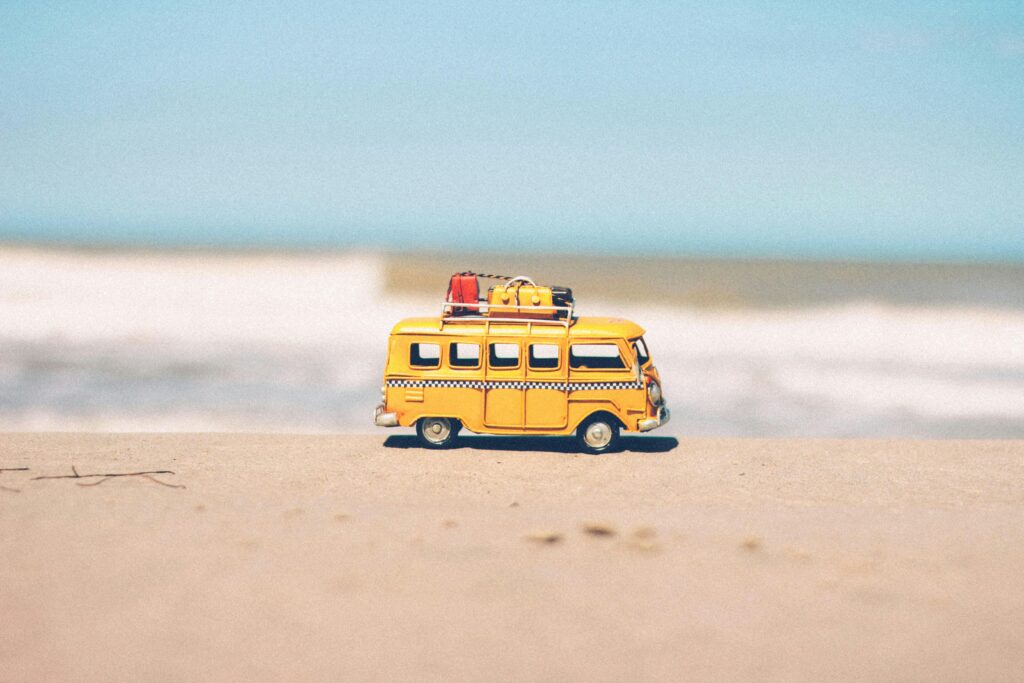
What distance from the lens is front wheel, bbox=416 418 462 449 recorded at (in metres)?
12.3

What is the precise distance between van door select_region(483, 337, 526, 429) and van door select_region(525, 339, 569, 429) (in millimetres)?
115

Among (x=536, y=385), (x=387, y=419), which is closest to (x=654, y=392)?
(x=536, y=385)

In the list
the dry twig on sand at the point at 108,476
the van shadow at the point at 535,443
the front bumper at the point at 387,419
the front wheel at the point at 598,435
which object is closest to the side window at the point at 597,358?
the front wheel at the point at 598,435

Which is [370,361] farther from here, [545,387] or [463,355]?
[545,387]

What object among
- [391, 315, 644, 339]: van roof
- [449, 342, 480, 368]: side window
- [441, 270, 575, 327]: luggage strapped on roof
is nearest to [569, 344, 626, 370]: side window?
[391, 315, 644, 339]: van roof

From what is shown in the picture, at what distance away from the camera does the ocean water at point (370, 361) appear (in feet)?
50.5

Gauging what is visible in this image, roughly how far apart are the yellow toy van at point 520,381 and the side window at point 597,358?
13 millimetres

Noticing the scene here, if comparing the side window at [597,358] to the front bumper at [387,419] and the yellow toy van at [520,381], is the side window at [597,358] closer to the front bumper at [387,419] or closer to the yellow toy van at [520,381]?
the yellow toy van at [520,381]

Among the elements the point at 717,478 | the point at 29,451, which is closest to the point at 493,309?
the point at 717,478

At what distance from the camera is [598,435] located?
1220cm

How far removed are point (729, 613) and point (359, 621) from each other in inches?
95.8

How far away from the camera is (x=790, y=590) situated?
22.0 ft

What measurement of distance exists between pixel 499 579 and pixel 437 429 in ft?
18.5

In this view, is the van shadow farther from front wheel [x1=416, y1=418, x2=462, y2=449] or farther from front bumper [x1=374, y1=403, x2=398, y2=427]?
front bumper [x1=374, y1=403, x2=398, y2=427]
